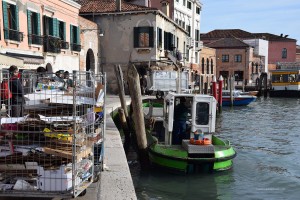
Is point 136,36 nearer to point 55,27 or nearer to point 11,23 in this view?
point 55,27

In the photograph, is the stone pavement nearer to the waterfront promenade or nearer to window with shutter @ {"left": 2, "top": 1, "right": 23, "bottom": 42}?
the waterfront promenade

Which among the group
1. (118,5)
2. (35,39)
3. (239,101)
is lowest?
(239,101)

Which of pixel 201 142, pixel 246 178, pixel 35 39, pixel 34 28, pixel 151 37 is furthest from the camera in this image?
pixel 151 37

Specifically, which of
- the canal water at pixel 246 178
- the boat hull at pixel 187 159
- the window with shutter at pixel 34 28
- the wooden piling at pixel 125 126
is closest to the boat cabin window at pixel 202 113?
the boat hull at pixel 187 159

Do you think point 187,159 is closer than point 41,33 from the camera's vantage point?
Yes

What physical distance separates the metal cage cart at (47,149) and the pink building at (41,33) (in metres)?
9.88

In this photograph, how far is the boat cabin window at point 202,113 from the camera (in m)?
9.48

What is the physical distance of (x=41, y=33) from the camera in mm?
18031

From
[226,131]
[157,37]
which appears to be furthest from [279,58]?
[226,131]

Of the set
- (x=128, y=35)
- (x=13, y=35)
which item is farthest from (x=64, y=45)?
(x=128, y=35)

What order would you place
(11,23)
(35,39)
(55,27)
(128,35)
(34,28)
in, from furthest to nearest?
(128,35) → (55,27) → (34,28) → (35,39) → (11,23)

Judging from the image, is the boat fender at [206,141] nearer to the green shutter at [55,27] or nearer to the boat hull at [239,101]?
the green shutter at [55,27]

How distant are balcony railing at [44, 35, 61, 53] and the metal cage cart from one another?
1393cm

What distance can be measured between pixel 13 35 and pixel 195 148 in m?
10.1
